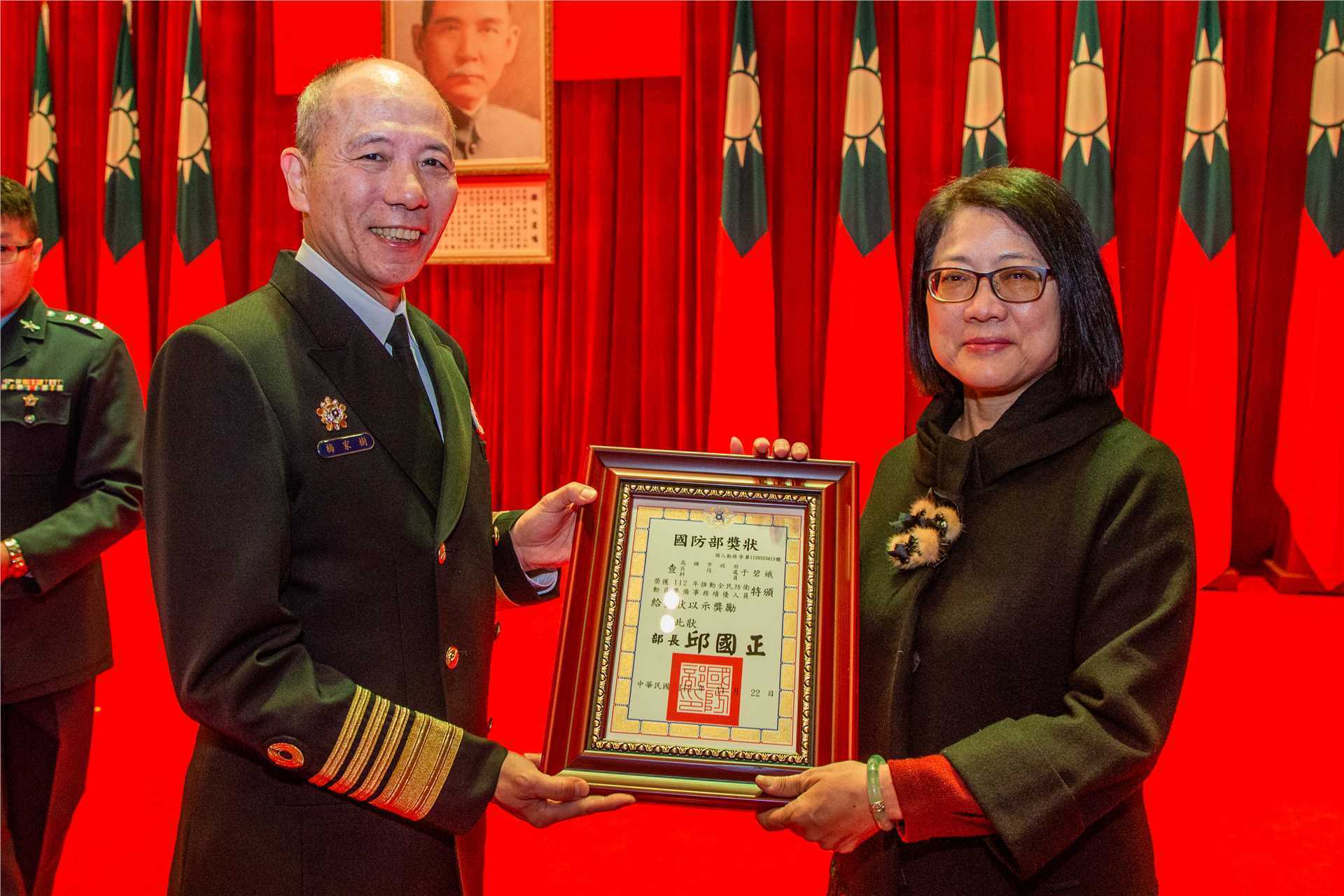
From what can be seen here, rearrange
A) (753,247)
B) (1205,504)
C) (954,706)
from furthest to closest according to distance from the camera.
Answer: (753,247)
(1205,504)
(954,706)

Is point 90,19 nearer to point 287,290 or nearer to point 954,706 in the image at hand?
point 287,290

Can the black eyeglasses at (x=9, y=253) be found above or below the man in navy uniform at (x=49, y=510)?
above

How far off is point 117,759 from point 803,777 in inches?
99.0

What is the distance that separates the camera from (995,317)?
4.32 ft

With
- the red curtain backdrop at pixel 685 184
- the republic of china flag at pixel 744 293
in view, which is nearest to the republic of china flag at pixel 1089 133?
the red curtain backdrop at pixel 685 184

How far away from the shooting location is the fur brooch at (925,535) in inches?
52.2

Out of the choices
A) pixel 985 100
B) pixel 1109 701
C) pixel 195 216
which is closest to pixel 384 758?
pixel 1109 701

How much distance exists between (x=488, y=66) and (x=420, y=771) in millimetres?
4434

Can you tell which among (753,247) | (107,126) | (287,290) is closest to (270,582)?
(287,290)

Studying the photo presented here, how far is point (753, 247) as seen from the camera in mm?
4719

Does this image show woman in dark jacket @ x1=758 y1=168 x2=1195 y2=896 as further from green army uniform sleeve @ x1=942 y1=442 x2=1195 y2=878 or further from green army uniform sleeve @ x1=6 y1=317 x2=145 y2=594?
green army uniform sleeve @ x1=6 y1=317 x2=145 y2=594

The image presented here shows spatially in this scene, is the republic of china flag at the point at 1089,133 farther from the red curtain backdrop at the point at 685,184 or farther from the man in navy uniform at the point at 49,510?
the man in navy uniform at the point at 49,510

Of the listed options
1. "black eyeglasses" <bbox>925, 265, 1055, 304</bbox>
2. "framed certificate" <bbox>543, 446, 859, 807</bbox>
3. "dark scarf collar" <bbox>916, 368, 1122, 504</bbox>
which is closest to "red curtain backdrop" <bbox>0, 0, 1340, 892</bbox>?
"framed certificate" <bbox>543, 446, 859, 807</bbox>

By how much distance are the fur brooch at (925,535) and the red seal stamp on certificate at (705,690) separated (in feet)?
0.86
